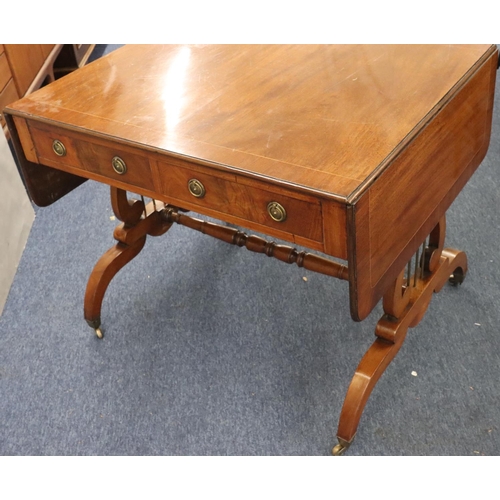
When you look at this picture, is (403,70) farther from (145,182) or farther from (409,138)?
(145,182)

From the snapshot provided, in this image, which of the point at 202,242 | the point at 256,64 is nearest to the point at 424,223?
the point at 256,64

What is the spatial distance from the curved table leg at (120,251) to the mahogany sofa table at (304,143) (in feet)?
0.34

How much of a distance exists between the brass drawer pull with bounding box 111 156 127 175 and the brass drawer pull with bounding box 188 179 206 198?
169 millimetres

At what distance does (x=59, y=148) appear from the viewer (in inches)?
59.1

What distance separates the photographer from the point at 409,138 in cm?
127

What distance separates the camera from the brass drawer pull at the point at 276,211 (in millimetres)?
1226

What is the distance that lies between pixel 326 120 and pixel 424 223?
30cm

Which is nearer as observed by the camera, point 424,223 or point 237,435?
point 424,223

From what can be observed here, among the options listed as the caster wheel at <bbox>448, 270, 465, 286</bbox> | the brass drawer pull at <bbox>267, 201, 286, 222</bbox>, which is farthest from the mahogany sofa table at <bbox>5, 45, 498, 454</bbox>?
the caster wheel at <bbox>448, 270, 465, 286</bbox>

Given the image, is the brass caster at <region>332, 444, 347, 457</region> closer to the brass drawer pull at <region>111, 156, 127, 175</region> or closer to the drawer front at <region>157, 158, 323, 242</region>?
the drawer front at <region>157, 158, 323, 242</region>

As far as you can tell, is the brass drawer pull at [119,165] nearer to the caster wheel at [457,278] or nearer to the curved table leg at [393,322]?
the curved table leg at [393,322]

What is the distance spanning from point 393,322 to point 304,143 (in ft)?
1.84

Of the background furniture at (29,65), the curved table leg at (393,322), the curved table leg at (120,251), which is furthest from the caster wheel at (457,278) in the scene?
the background furniture at (29,65)

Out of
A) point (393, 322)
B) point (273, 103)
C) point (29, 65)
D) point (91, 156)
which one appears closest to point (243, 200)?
point (273, 103)
